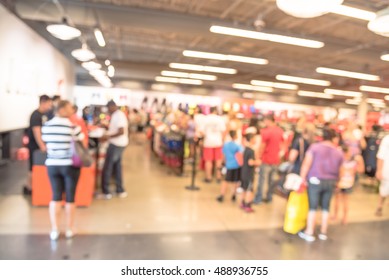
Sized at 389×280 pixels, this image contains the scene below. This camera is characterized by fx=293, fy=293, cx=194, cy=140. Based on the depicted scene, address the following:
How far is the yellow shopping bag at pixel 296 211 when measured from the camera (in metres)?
3.52

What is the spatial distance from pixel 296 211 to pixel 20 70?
6.34 m

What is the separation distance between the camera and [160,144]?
8.04 m

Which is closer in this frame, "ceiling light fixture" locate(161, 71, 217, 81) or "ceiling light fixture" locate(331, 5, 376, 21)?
"ceiling light fixture" locate(331, 5, 376, 21)

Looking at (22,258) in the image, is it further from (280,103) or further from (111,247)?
(280,103)

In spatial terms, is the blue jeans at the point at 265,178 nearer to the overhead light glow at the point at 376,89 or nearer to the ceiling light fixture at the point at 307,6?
the ceiling light fixture at the point at 307,6

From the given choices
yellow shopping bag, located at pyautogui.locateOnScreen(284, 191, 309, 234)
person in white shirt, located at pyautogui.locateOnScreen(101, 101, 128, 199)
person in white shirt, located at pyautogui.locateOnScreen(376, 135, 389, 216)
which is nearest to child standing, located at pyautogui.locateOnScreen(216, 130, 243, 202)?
yellow shopping bag, located at pyautogui.locateOnScreen(284, 191, 309, 234)

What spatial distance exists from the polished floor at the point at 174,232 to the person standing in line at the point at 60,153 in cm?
42

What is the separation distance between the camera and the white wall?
5.62 metres

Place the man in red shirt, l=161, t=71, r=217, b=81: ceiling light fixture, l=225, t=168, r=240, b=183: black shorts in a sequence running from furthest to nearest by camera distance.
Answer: l=161, t=71, r=217, b=81: ceiling light fixture < the man in red shirt < l=225, t=168, r=240, b=183: black shorts

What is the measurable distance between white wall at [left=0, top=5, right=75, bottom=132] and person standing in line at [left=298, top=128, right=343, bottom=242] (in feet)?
18.2

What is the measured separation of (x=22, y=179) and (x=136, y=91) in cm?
1167

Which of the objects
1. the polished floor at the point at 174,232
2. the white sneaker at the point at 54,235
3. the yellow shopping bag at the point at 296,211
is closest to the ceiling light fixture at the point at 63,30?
the polished floor at the point at 174,232

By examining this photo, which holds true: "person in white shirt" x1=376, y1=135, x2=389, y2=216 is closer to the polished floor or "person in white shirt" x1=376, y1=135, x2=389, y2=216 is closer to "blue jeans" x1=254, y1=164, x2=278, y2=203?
the polished floor
